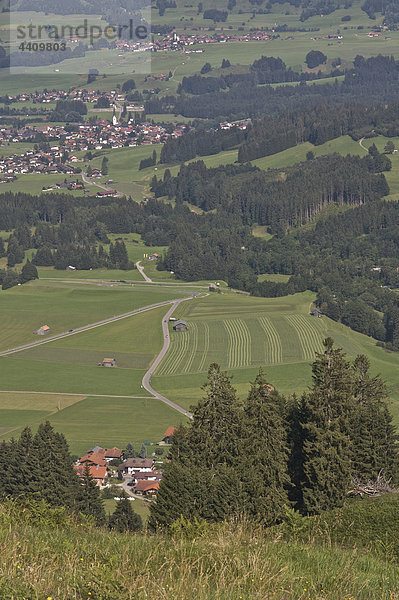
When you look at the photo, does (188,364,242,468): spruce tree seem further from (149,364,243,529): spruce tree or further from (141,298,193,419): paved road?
(141,298,193,419): paved road

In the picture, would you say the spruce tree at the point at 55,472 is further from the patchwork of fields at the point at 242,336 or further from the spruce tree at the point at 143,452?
the patchwork of fields at the point at 242,336

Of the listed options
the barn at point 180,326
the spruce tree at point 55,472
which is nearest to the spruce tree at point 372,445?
the spruce tree at point 55,472

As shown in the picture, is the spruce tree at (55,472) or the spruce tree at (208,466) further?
the spruce tree at (55,472)

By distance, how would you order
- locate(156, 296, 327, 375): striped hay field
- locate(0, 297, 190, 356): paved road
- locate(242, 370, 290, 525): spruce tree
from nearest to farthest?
locate(242, 370, 290, 525): spruce tree → locate(156, 296, 327, 375): striped hay field → locate(0, 297, 190, 356): paved road

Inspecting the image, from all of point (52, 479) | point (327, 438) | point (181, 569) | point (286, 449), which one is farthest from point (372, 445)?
point (181, 569)

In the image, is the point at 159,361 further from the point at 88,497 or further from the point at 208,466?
the point at 208,466

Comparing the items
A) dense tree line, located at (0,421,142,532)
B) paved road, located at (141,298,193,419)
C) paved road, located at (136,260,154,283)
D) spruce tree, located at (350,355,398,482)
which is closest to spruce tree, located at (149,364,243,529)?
spruce tree, located at (350,355,398,482)
